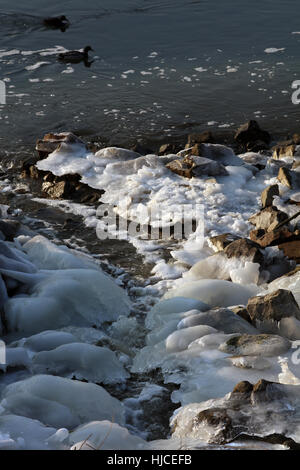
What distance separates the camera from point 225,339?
15.9 feet

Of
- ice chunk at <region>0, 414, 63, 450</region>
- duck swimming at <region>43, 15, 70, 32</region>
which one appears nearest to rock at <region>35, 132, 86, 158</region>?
ice chunk at <region>0, 414, 63, 450</region>

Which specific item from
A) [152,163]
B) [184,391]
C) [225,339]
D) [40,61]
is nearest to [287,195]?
[152,163]

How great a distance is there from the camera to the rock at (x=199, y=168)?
25.4ft

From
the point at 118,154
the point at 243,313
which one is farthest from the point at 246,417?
the point at 118,154

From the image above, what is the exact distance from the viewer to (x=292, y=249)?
19.7ft

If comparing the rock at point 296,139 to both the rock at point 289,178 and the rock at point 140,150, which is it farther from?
the rock at point 140,150

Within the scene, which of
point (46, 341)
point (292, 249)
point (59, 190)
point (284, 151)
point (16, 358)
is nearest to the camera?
point (16, 358)

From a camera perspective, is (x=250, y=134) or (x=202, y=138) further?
(x=250, y=134)

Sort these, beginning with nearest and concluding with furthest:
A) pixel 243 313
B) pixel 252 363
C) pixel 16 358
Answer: pixel 252 363, pixel 16 358, pixel 243 313

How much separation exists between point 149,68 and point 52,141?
378 cm

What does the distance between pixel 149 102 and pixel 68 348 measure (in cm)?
655

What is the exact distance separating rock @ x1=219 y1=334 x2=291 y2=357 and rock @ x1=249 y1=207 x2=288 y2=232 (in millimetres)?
1915

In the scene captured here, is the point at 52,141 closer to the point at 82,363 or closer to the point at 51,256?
the point at 51,256

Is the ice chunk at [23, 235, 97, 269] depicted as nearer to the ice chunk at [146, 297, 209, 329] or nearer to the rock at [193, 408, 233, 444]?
the ice chunk at [146, 297, 209, 329]
